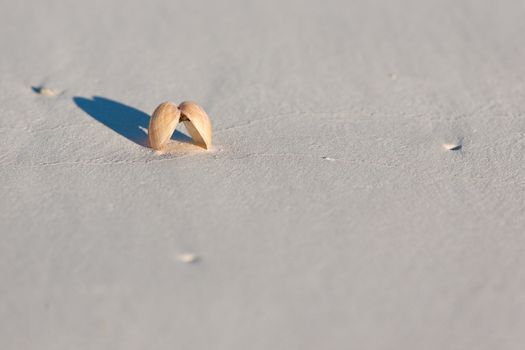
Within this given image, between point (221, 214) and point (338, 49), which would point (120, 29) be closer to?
point (338, 49)

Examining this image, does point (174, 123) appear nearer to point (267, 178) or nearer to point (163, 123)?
point (163, 123)

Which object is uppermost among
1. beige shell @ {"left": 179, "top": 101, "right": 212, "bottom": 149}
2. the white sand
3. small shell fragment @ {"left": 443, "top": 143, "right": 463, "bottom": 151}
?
beige shell @ {"left": 179, "top": 101, "right": 212, "bottom": 149}

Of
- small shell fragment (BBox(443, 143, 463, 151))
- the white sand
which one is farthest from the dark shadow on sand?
small shell fragment (BBox(443, 143, 463, 151))

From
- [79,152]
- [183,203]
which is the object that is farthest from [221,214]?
[79,152]

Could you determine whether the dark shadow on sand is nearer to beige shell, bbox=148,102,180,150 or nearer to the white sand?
the white sand

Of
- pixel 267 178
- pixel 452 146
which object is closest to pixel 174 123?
pixel 267 178

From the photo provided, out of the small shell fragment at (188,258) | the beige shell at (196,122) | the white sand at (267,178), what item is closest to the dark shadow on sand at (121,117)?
the white sand at (267,178)

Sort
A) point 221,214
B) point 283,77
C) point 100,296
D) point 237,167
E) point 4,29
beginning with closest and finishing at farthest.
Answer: point 100,296
point 221,214
point 237,167
point 283,77
point 4,29
